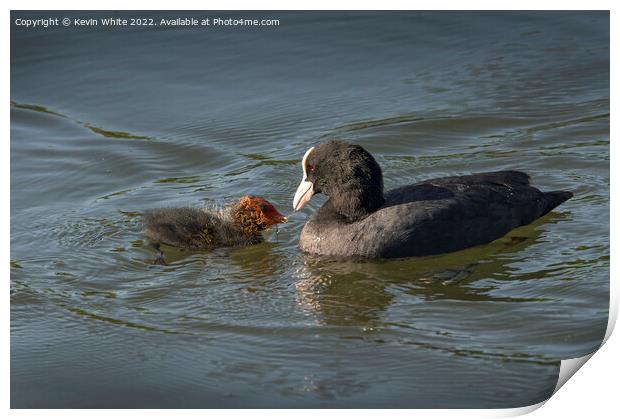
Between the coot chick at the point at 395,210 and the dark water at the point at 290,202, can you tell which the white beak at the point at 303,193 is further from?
the dark water at the point at 290,202

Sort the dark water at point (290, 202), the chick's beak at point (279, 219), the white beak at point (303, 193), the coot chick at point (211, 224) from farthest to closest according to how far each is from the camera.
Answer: the chick's beak at point (279, 219), the white beak at point (303, 193), the coot chick at point (211, 224), the dark water at point (290, 202)

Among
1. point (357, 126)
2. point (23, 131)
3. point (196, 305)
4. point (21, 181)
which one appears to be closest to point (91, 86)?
point (23, 131)

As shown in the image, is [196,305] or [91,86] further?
[91,86]

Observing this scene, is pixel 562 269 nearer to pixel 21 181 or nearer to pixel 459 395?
pixel 459 395

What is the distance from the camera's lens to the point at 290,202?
7934 mm

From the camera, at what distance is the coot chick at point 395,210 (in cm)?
691

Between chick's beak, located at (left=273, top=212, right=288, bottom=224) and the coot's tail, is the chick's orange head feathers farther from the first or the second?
the coot's tail

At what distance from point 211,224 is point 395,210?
3.99 ft

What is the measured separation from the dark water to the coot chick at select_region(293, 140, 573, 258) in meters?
0.12

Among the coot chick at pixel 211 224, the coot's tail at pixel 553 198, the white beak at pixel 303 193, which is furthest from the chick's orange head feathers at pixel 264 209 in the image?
A: the coot's tail at pixel 553 198

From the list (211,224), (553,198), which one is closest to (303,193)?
(211,224)

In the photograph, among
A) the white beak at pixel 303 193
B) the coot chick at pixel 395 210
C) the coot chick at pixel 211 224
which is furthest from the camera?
the white beak at pixel 303 193
